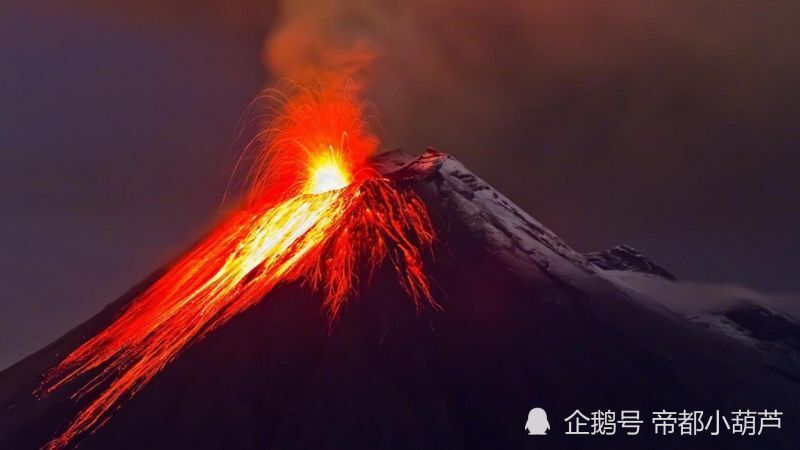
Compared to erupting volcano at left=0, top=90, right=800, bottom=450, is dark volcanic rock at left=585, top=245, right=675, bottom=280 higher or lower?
higher

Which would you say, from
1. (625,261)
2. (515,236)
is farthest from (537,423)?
(625,261)

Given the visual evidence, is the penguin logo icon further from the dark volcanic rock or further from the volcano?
the dark volcanic rock

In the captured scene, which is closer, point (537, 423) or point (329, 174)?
point (537, 423)

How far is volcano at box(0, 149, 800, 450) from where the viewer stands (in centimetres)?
3297

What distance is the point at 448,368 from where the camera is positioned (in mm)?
36188

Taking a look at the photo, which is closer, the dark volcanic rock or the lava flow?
the lava flow

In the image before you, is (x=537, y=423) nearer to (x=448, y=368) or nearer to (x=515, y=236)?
(x=448, y=368)

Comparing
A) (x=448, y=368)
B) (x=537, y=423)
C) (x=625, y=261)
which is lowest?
(x=537, y=423)

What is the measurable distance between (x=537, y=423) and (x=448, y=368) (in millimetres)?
4255

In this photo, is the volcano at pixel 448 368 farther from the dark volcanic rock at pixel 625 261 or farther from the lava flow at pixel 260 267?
the dark volcanic rock at pixel 625 261

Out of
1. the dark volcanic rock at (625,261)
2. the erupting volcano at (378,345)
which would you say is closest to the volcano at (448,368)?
the erupting volcano at (378,345)

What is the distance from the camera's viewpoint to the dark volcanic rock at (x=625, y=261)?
75562mm

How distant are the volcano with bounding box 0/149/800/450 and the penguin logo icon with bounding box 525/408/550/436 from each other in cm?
23

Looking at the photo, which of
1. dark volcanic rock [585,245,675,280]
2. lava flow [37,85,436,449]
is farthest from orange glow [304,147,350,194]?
dark volcanic rock [585,245,675,280]
